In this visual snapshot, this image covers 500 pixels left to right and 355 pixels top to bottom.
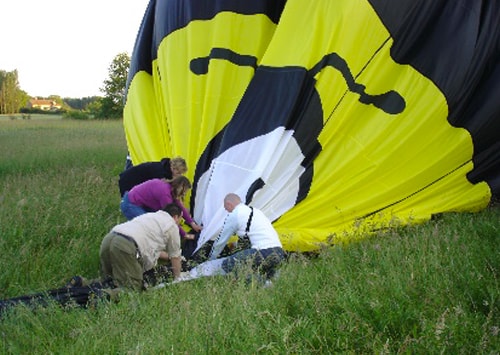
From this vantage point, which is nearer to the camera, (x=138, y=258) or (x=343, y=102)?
(x=138, y=258)

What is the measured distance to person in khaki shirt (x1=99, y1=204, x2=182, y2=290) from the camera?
4.10 m

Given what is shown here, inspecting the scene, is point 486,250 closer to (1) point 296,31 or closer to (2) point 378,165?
(2) point 378,165

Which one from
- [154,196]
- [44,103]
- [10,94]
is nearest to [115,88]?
[10,94]

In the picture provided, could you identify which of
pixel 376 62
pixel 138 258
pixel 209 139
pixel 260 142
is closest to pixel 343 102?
pixel 376 62

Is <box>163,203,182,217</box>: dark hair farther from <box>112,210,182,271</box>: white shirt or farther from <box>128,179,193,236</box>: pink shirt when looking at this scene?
<box>128,179,193,236</box>: pink shirt

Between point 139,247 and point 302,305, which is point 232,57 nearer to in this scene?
point 139,247

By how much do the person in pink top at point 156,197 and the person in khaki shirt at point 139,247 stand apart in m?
0.35

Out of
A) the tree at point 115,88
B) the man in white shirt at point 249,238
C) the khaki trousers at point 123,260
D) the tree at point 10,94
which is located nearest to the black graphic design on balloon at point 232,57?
the man in white shirt at point 249,238

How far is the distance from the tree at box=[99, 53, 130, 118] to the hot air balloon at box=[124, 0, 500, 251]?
1410 inches

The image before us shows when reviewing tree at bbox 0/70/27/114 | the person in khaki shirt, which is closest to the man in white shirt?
the person in khaki shirt

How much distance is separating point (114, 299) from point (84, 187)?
369 cm

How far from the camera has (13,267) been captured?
437cm

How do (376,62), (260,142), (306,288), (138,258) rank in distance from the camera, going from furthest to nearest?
(376,62) → (260,142) → (138,258) → (306,288)

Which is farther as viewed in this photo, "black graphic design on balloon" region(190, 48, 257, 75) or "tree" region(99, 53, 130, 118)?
"tree" region(99, 53, 130, 118)
